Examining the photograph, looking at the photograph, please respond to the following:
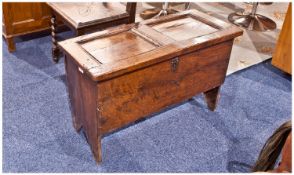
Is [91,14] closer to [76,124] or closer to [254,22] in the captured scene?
[76,124]

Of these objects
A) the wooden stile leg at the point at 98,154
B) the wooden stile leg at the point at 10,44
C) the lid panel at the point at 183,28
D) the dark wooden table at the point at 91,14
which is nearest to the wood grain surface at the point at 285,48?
the lid panel at the point at 183,28

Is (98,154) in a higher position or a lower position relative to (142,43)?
lower

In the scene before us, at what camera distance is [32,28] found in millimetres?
2803

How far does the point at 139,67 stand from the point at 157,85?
0.68 feet

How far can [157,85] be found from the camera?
1.80 metres

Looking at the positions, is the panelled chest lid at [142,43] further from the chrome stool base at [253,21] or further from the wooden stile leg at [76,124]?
the chrome stool base at [253,21]

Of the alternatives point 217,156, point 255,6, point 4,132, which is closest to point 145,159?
point 217,156

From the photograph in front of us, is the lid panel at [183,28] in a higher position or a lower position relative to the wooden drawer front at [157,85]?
higher

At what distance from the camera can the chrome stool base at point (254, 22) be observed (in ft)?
11.3

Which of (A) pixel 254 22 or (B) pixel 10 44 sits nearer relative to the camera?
(B) pixel 10 44

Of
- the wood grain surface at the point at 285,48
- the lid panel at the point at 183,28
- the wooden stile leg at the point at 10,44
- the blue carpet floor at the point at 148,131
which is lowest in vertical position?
the blue carpet floor at the point at 148,131

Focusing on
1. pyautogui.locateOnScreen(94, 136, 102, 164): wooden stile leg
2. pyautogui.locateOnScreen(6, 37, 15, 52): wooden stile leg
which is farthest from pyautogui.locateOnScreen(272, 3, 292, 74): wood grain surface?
pyautogui.locateOnScreen(6, 37, 15, 52): wooden stile leg

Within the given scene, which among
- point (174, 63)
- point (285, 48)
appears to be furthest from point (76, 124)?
point (285, 48)

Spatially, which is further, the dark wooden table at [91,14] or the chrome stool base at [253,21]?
the chrome stool base at [253,21]
